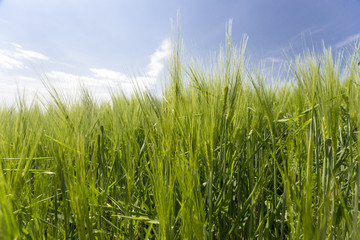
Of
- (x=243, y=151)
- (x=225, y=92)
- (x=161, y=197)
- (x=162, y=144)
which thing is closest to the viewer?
(x=161, y=197)

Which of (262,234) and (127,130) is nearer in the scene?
(262,234)

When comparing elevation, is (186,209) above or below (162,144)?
below

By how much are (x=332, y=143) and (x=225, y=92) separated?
0.35m

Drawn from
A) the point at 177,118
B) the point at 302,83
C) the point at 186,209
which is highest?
the point at 302,83

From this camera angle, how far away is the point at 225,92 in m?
0.81

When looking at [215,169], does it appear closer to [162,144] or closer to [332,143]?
[162,144]

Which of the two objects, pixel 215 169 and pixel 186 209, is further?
pixel 215 169

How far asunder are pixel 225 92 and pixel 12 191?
28.2 inches

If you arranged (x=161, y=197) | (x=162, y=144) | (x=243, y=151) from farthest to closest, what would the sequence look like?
(x=243, y=151) < (x=162, y=144) < (x=161, y=197)

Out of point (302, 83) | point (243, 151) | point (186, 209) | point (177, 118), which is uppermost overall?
point (302, 83)

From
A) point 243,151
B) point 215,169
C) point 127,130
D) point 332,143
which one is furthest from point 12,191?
point 332,143

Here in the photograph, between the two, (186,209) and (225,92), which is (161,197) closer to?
(186,209)

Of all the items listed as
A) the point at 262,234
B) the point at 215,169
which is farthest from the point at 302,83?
the point at 262,234

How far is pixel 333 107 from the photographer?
0.73 meters
